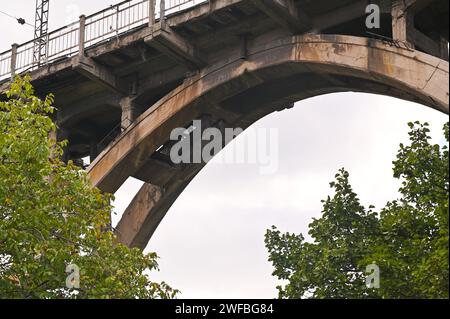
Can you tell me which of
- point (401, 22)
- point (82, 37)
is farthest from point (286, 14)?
point (82, 37)

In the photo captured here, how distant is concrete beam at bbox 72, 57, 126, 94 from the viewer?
28.3 meters

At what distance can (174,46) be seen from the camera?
26672mm

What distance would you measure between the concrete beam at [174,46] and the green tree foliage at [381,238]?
562cm

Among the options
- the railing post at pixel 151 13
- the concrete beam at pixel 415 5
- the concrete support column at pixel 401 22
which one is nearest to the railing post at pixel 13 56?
the railing post at pixel 151 13

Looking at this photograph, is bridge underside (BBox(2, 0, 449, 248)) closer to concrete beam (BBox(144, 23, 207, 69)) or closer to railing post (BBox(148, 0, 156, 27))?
concrete beam (BBox(144, 23, 207, 69))

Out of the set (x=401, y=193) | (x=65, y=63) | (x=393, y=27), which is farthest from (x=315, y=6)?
(x=65, y=63)

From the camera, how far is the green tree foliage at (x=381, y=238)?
20.8 meters

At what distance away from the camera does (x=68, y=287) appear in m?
22.0

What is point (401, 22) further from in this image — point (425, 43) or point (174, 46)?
point (174, 46)

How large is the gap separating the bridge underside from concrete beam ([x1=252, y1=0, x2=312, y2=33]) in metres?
0.03

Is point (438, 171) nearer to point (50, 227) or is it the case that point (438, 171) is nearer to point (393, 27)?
point (393, 27)

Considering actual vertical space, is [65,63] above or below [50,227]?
above

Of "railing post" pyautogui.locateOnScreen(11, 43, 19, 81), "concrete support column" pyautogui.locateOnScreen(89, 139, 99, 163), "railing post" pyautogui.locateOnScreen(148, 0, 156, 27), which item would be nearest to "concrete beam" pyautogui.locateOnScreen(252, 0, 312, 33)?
"railing post" pyautogui.locateOnScreen(148, 0, 156, 27)
